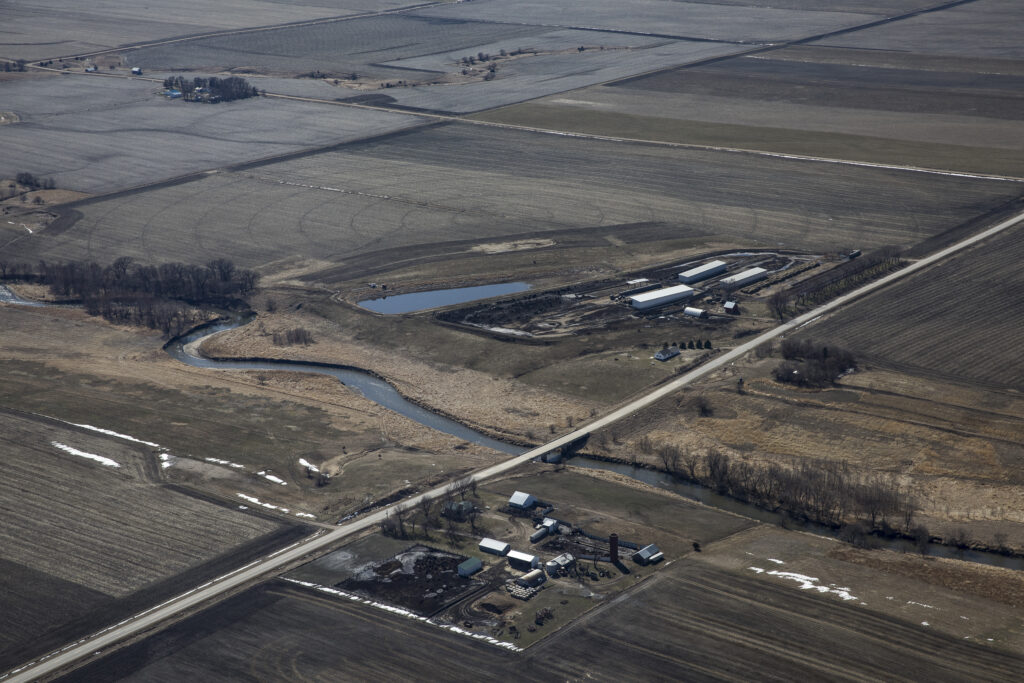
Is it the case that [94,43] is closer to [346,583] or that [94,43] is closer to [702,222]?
[702,222]

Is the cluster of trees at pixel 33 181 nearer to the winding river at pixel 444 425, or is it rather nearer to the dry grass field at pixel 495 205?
the dry grass field at pixel 495 205

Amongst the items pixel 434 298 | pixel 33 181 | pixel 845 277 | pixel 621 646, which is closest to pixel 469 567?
pixel 621 646

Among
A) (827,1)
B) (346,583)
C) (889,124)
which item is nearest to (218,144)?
(889,124)

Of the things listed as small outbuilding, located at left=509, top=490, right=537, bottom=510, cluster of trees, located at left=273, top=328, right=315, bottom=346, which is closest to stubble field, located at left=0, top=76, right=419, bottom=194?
cluster of trees, located at left=273, top=328, right=315, bottom=346

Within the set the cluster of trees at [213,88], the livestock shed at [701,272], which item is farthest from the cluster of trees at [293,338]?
the cluster of trees at [213,88]

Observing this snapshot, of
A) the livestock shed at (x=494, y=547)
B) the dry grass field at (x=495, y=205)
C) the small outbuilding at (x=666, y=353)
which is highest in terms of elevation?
the dry grass field at (x=495, y=205)

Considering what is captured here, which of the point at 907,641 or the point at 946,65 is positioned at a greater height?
the point at 946,65
